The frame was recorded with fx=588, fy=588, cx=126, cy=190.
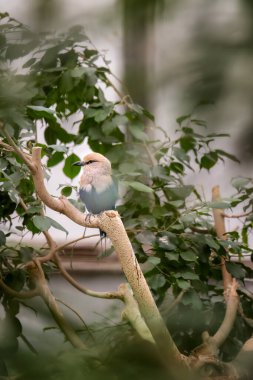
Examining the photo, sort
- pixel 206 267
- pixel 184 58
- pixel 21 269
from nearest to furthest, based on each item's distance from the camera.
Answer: pixel 184 58 → pixel 21 269 → pixel 206 267

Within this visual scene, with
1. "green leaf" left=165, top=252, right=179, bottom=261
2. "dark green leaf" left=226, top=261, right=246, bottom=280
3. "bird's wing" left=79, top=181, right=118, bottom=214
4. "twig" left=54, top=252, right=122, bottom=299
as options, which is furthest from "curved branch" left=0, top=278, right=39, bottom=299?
"dark green leaf" left=226, top=261, right=246, bottom=280

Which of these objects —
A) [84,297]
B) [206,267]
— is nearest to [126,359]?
[84,297]

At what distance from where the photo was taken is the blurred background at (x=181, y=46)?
0.69 feet

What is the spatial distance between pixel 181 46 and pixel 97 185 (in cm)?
66

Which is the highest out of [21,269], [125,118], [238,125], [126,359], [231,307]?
[238,125]

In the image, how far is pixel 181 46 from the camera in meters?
0.21

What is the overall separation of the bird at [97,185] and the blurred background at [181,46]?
0.63 m

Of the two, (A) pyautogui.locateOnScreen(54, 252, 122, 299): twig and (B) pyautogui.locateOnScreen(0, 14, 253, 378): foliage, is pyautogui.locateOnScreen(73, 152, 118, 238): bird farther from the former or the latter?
(A) pyautogui.locateOnScreen(54, 252, 122, 299): twig

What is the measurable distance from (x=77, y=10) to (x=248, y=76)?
0.07 metres

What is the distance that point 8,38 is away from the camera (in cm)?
24

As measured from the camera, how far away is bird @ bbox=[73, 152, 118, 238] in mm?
867

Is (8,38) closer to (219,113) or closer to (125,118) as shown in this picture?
(219,113)

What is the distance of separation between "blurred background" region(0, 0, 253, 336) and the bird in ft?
2.06

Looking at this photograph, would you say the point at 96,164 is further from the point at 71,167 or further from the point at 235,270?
the point at 235,270
